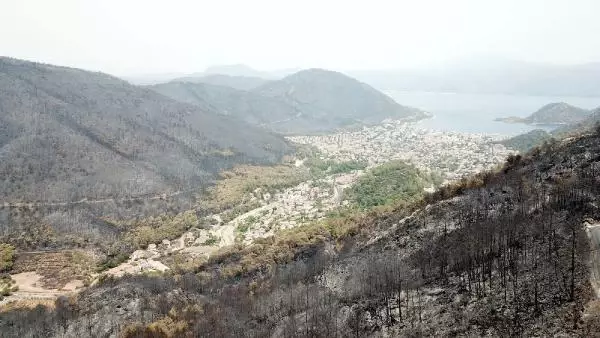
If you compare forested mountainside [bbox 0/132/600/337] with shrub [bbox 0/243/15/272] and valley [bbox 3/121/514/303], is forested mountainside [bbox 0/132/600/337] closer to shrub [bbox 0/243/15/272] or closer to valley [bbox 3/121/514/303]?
valley [bbox 3/121/514/303]

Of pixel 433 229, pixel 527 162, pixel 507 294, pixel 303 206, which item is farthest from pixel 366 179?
pixel 507 294

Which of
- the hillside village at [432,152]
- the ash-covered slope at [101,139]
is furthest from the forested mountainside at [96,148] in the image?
the hillside village at [432,152]

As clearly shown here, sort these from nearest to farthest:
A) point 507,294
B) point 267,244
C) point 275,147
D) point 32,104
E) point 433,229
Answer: point 507,294
point 433,229
point 267,244
point 32,104
point 275,147

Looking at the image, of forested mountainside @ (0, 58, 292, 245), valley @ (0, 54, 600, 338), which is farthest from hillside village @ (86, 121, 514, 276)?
forested mountainside @ (0, 58, 292, 245)

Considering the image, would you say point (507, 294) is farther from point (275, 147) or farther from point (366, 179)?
point (275, 147)

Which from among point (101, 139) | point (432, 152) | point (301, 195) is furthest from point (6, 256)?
point (432, 152)
